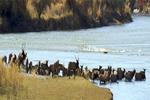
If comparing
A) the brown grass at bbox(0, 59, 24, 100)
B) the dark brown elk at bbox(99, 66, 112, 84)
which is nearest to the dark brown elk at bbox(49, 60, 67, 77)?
the dark brown elk at bbox(99, 66, 112, 84)

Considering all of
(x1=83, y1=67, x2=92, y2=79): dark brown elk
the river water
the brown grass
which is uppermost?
the brown grass

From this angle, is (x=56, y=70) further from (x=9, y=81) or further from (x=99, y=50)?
(x=99, y=50)

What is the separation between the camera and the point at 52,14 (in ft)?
334

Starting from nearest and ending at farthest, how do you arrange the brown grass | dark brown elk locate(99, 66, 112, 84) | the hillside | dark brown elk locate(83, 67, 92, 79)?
the brown grass
dark brown elk locate(99, 66, 112, 84)
dark brown elk locate(83, 67, 92, 79)
the hillside

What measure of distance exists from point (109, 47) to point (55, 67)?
30.4 metres

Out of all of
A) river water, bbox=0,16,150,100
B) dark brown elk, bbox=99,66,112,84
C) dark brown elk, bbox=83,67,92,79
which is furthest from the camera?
dark brown elk, bbox=83,67,92,79

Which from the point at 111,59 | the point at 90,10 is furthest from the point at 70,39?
the point at 90,10

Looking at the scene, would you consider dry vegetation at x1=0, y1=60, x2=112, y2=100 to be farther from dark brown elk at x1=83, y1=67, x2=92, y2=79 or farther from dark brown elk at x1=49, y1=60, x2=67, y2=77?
dark brown elk at x1=83, y1=67, x2=92, y2=79

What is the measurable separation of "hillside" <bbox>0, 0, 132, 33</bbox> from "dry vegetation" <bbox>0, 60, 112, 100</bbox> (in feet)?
192

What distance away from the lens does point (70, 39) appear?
80.6 meters

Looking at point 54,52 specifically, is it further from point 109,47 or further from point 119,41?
point 119,41

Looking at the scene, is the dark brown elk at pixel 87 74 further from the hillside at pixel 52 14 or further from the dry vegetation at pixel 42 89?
the hillside at pixel 52 14

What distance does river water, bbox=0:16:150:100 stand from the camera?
39294 millimetres

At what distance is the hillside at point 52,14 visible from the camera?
3730 inches
